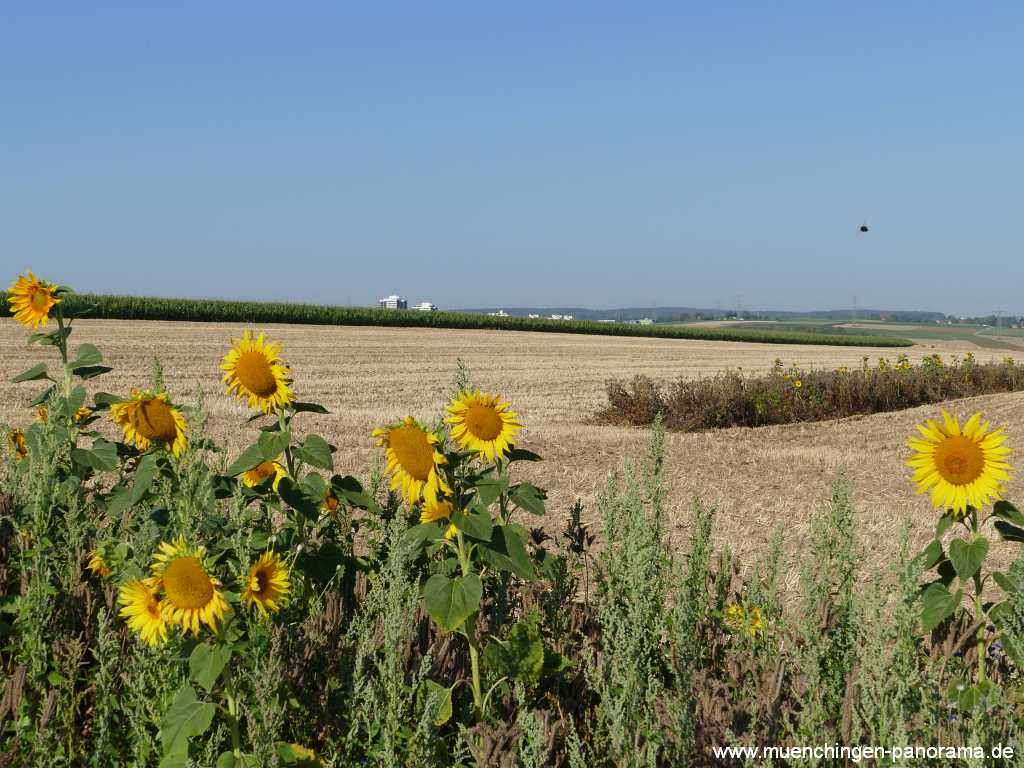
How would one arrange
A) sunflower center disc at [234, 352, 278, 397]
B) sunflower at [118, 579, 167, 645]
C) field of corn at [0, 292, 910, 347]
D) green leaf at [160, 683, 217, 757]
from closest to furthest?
green leaf at [160, 683, 217, 757] < sunflower at [118, 579, 167, 645] < sunflower center disc at [234, 352, 278, 397] < field of corn at [0, 292, 910, 347]

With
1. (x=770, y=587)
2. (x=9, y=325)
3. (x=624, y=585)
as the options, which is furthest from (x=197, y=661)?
(x=9, y=325)

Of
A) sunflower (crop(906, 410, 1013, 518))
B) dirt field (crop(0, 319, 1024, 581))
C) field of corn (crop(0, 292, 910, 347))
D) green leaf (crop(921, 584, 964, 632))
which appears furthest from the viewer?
field of corn (crop(0, 292, 910, 347))

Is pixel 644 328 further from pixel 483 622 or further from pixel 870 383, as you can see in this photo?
pixel 483 622

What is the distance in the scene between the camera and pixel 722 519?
8148 mm

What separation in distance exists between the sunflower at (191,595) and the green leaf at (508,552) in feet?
3.13

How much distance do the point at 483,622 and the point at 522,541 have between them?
0.49m

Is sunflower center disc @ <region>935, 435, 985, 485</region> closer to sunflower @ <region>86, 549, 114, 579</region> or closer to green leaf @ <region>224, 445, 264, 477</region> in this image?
green leaf @ <region>224, 445, 264, 477</region>

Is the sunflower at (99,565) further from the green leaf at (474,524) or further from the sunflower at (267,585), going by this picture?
the green leaf at (474,524)

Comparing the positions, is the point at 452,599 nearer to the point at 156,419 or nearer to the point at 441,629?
the point at 441,629

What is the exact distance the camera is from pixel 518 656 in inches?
116

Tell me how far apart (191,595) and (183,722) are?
0.34m

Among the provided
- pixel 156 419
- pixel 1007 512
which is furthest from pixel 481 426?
pixel 1007 512

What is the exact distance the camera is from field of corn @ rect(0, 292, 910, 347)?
47.2 metres

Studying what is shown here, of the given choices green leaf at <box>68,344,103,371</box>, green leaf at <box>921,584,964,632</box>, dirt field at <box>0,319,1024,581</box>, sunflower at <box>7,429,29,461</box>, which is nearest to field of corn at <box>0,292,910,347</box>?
dirt field at <box>0,319,1024,581</box>
